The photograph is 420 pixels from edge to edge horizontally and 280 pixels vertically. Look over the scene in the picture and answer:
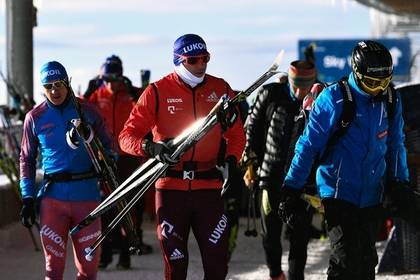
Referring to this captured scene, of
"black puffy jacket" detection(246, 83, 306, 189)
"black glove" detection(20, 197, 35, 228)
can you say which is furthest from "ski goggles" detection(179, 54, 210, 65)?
"black glove" detection(20, 197, 35, 228)

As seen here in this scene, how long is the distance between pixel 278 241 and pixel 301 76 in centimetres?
125

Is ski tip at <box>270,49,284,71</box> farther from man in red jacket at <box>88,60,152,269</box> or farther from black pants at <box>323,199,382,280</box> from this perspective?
man in red jacket at <box>88,60,152,269</box>

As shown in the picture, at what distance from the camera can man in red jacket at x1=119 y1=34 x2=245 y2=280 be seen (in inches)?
291

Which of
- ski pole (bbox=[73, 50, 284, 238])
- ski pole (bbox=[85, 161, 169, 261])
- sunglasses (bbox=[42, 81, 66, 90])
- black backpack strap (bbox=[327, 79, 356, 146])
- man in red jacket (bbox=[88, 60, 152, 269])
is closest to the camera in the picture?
black backpack strap (bbox=[327, 79, 356, 146])

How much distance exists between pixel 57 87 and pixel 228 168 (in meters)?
1.34

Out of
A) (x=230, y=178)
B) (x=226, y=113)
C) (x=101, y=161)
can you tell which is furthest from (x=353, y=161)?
(x=101, y=161)

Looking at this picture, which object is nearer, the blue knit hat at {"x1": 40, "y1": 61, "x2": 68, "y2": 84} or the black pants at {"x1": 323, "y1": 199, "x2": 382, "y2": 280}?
the black pants at {"x1": 323, "y1": 199, "x2": 382, "y2": 280}

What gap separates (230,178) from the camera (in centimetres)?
768

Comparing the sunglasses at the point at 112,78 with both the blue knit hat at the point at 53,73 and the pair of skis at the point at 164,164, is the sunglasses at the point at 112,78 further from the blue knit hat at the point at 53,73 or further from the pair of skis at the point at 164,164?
the pair of skis at the point at 164,164

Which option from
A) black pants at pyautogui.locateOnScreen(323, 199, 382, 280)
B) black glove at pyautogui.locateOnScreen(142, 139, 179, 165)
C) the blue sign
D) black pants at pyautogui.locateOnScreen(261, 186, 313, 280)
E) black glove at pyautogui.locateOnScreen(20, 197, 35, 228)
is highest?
black glove at pyautogui.locateOnScreen(142, 139, 179, 165)

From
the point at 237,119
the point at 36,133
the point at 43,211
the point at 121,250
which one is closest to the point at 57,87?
the point at 36,133

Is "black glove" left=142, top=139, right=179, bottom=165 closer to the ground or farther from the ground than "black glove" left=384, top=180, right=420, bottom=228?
farther from the ground

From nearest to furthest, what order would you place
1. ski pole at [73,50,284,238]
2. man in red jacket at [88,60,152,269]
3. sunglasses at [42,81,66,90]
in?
ski pole at [73,50,284,238] → sunglasses at [42,81,66,90] → man in red jacket at [88,60,152,269]

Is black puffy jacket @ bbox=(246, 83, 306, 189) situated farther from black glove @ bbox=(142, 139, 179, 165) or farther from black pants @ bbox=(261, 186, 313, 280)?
black glove @ bbox=(142, 139, 179, 165)
